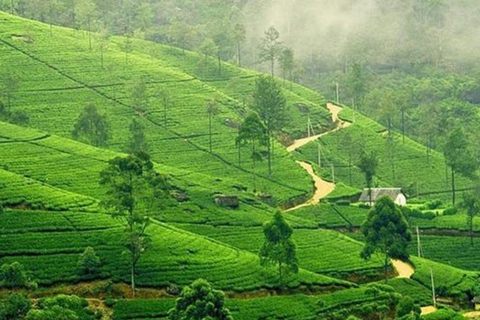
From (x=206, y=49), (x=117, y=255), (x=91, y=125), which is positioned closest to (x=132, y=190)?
(x=117, y=255)

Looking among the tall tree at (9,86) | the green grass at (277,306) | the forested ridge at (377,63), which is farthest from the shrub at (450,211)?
the tall tree at (9,86)

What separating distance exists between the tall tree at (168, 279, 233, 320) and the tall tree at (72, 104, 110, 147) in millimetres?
52464

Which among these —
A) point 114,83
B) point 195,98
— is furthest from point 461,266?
point 114,83

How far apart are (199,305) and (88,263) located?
50.5ft

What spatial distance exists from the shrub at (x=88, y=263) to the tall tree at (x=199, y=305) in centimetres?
1347

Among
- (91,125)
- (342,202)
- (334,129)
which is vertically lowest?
(342,202)

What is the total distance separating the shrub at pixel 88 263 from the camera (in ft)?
208

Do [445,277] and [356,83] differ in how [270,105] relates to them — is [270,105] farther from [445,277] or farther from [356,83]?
[445,277]

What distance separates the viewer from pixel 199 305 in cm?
5106

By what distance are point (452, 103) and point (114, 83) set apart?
6107cm

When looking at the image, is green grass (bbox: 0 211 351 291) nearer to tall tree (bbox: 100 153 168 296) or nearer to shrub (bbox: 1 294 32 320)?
tall tree (bbox: 100 153 168 296)

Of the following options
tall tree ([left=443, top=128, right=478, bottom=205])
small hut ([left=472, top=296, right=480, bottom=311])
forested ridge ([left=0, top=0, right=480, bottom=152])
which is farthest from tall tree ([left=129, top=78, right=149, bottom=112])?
small hut ([left=472, top=296, right=480, bottom=311])

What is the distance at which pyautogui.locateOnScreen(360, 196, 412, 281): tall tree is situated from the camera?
72.9 meters

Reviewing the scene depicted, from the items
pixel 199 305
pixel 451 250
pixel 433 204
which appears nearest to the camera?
pixel 199 305
